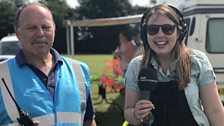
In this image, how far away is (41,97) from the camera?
2.48 metres

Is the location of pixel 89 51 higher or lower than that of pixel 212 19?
lower

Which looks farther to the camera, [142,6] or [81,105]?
[142,6]

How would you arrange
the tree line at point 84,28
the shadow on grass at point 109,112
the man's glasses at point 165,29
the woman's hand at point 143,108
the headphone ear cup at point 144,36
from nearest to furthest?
the woman's hand at point 143,108
the man's glasses at point 165,29
the headphone ear cup at point 144,36
the shadow on grass at point 109,112
the tree line at point 84,28

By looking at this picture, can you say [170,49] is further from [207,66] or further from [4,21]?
[4,21]

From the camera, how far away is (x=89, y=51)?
198 ft

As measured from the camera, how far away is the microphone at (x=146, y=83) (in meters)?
2.50

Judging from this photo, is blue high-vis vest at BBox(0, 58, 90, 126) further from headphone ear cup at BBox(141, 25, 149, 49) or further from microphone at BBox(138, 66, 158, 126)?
headphone ear cup at BBox(141, 25, 149, 49)

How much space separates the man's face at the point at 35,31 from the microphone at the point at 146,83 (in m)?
0.58

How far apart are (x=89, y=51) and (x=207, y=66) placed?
189ft

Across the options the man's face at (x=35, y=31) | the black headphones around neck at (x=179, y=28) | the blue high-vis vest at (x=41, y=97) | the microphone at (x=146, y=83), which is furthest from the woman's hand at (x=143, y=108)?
the man's face at (x=35, y=31)

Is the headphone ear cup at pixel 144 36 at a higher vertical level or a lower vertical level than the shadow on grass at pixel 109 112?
higher

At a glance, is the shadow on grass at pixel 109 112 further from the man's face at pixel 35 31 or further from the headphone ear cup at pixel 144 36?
the man's face at pixel 35 31

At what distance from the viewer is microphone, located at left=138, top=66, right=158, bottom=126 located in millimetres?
2498

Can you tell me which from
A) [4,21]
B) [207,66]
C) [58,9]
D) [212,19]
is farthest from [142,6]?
[207,66]
